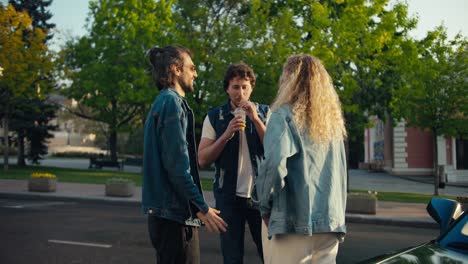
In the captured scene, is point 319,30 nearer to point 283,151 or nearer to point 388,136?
point 283,151

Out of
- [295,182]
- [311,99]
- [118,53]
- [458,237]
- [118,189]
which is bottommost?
[118,189]

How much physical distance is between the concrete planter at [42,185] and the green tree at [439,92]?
1275 centimetres

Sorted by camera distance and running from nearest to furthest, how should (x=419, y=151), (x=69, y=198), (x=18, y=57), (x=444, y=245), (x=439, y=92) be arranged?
1. (x=444, y=245)
2. (x=69, y=198)
3. (x=439, y=92)
4. (x=18, y=57)
5. (x=419, y=151)

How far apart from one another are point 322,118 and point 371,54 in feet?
55.2

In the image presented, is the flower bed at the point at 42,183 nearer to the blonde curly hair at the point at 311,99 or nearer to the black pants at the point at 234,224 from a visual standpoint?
the black pants at the point at 234,224

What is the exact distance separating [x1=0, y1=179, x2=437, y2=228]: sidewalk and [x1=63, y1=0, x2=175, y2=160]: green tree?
39.4ft

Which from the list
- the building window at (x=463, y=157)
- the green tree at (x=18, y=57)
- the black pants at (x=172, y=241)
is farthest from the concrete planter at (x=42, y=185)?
the building window at (x=463, y=157)

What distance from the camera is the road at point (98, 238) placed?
22.8 feet

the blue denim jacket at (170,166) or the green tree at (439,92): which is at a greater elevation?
the green tree at (439,92)

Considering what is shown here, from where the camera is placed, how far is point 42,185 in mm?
15930

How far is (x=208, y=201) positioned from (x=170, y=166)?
468 inches

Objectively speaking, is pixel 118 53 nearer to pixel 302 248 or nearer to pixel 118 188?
pixel 118 188

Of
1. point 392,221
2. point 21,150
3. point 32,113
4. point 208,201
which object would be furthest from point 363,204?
point 21,150

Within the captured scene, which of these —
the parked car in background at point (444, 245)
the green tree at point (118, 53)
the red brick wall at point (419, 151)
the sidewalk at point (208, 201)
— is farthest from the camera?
the red brick wall at point (419, 151)
